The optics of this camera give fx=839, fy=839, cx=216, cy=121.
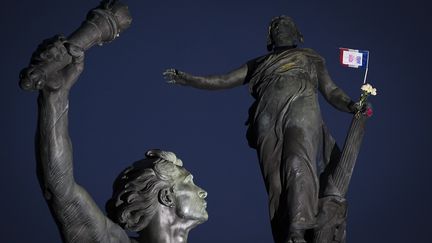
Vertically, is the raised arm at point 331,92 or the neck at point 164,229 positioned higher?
the raised arm at point 331,92

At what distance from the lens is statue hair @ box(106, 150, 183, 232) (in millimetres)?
4664

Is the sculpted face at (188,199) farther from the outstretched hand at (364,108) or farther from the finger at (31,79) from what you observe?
the outstretched hand at (364,108)

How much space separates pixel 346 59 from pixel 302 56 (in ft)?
3.42

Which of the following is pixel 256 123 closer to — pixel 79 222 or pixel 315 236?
pixel 315 236

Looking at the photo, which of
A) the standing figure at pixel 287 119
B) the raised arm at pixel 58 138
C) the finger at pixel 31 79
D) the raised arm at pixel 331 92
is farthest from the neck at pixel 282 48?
the finger at pixel 31 79

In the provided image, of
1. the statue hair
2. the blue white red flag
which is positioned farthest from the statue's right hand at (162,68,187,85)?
the statue hair

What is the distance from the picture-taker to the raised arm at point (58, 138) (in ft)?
13.5

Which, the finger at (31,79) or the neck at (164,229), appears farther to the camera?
the neck at (164,229)

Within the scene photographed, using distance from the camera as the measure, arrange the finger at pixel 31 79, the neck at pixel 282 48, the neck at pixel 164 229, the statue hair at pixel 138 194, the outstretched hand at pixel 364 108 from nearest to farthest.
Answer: the finger at pixel 31 79, the statue hair at pixel 138 194, the neck at pixel 164 229, the outstretched hand at pixel 364 108, the neck at pixel 282 48

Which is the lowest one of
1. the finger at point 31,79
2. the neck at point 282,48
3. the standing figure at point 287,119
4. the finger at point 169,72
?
the standing figure at point 287,119

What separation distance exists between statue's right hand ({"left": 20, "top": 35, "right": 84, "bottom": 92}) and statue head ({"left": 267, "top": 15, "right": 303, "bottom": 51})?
4.94 m

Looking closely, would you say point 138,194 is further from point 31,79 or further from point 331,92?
point 331,92

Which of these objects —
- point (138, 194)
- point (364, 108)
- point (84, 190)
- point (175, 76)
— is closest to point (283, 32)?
point (175, 76)

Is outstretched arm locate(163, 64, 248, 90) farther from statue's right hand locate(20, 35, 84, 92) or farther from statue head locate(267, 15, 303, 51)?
statue's right hand locate(20, 35, 84, 92)
